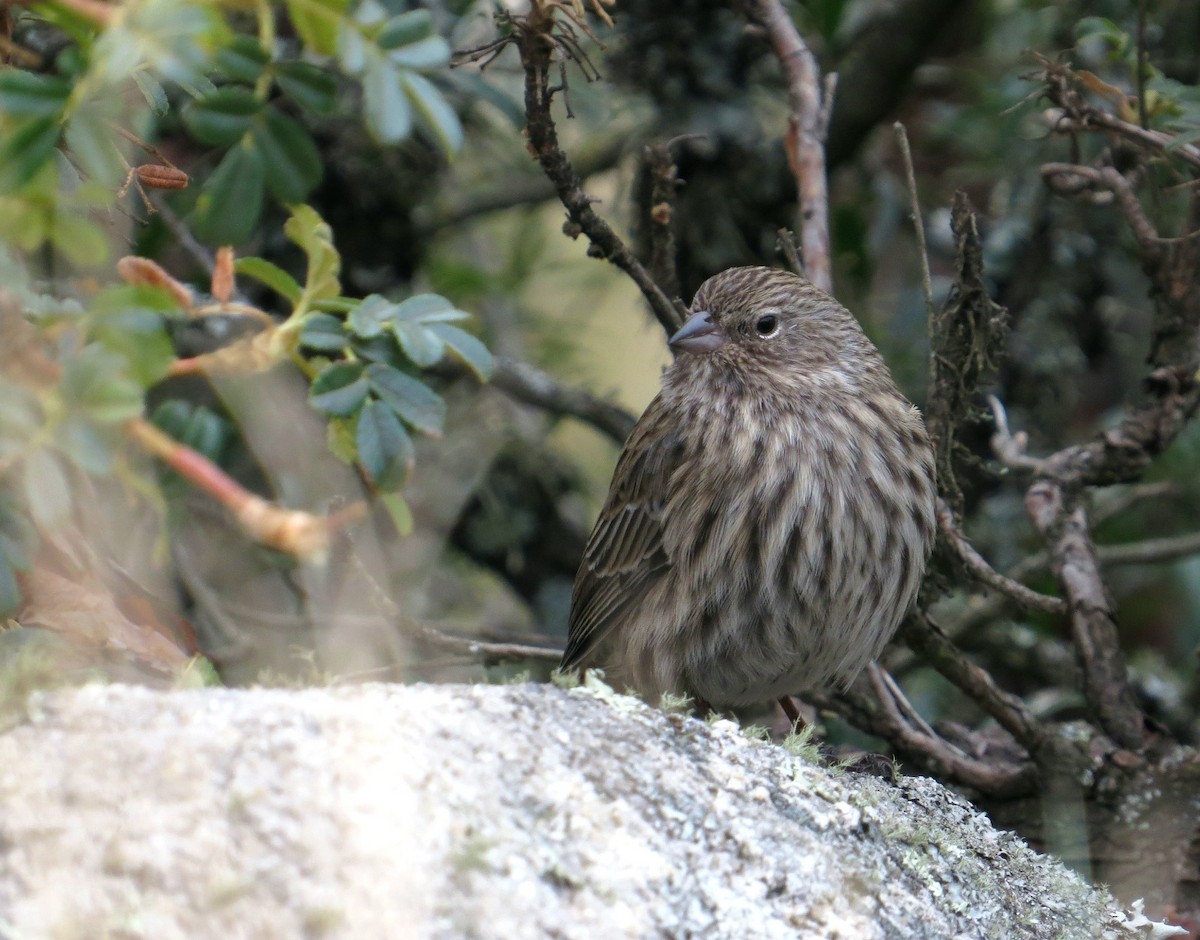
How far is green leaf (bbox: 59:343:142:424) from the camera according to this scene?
1656 mm

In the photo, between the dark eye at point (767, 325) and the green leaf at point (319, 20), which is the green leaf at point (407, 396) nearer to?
the green leaf at point (319, 20)

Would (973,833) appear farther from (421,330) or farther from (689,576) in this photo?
(421,330)

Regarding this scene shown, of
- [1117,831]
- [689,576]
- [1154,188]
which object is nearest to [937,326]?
[1154,188]

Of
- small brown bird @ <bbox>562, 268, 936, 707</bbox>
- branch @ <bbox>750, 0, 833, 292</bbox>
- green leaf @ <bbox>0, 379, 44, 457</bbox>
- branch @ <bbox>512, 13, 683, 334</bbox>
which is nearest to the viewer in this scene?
green leaf @ <bbox>0, 379, 44, 457</bbox>

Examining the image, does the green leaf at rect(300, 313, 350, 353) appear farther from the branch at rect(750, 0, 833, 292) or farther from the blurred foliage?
the branch at rect(750, 0, 833, 292)

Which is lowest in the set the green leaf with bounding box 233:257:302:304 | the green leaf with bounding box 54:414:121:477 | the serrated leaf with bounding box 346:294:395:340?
the green leaf with bounding box 54:414:121:477

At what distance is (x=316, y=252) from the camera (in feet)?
6.54

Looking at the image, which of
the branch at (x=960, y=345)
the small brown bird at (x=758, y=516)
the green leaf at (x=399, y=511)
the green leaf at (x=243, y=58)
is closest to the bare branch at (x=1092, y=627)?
the branch at (x=960, y=345)

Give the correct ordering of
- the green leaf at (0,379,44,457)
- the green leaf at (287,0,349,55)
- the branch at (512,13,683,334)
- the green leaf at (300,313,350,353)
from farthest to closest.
A: the branch at (512,13,683,334) < the green leaf at (300,313,350,353) < the green leaf at (287,0,349,55) < the green leaf at (0,379,44,457)

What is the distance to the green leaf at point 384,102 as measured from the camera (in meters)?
1.75

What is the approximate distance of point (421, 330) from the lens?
6.64 ft

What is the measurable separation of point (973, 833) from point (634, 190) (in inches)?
110

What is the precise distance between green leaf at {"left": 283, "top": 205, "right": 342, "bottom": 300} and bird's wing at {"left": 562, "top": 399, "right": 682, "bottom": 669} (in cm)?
165

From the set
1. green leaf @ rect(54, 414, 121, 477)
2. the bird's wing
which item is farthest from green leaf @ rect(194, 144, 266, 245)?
the bird's wing
